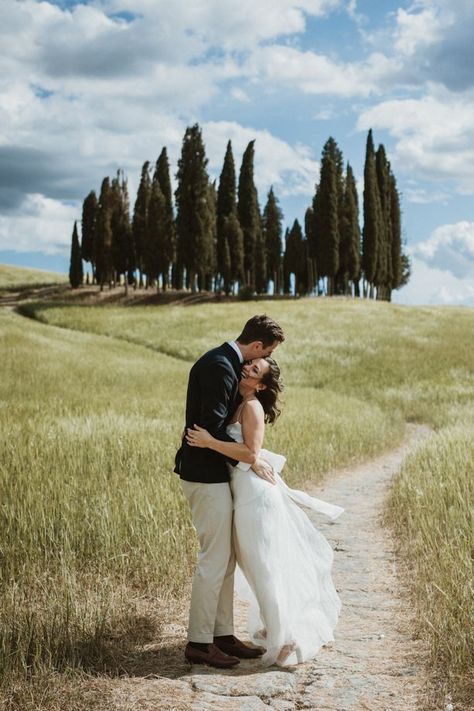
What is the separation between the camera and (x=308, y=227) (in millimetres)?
73125

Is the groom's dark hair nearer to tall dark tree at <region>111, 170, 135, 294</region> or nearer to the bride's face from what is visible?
the bride's face

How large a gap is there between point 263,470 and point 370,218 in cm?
6296

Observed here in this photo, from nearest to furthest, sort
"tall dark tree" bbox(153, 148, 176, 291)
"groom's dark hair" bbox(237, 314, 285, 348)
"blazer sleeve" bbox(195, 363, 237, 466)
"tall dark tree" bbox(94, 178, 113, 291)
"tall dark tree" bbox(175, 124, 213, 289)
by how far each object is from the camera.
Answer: "blazer sleeve" bbox(195, 363, 237, 466)
"groom's dark hair" bbox(237, 314, 285, 348)
"tall dark tree" bbox(175, 124, 213, 289)
"tall dark tree" bbox(153, 148, 176, 291)
"tall dark tree" bbox(94, 178, 113, 291)

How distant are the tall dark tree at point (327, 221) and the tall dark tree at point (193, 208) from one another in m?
9.81

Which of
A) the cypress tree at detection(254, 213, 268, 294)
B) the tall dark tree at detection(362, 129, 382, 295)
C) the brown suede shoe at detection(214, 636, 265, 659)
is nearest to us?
the brown suede shoe at detection(214, 636, 265, 659)

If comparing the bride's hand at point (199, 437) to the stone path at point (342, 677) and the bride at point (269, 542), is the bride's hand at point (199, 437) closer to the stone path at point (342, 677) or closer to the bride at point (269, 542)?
the bride at point (269, 542)

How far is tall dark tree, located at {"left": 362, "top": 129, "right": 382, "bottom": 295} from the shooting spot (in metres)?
65.5

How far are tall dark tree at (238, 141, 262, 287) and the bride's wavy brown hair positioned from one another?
203 ft

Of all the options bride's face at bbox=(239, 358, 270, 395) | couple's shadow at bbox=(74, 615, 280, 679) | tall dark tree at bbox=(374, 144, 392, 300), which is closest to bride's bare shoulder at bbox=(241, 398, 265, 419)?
bride's face at bbox=(239, 358, 270, 395)

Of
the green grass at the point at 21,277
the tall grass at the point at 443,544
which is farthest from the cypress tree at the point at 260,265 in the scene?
the tall grass at the point at 443,544

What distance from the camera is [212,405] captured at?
510 centimetres

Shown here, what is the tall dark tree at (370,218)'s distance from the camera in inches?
2579

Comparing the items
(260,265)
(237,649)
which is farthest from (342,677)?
(260,265)

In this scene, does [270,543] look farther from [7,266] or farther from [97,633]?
[7,266]
